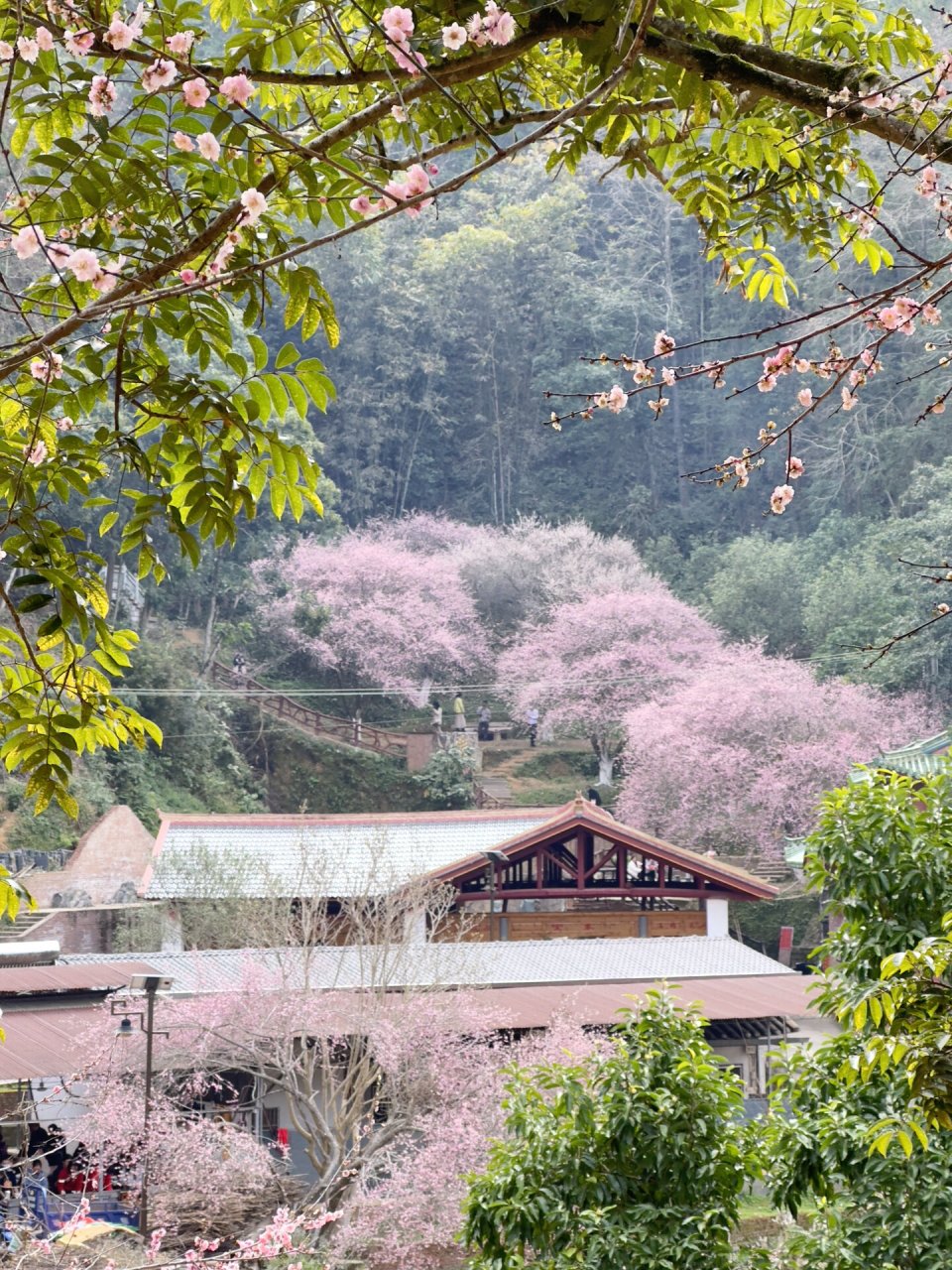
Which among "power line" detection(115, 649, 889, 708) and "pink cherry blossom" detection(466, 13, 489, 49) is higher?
"power line" detection(115, 649, 889, 708)

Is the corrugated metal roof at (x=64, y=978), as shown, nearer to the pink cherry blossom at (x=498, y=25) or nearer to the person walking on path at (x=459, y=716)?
the pink cherry blossom at (x=498, y=25)

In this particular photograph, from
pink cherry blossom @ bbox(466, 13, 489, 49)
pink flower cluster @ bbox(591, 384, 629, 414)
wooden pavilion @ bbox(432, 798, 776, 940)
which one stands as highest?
pink cherry blossom @ bbox(466, 13, 489, 49)

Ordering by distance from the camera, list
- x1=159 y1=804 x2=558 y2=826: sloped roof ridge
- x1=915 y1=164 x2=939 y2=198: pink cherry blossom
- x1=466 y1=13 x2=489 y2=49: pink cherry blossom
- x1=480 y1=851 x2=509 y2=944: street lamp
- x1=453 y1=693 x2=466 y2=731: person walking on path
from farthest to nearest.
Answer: x1=453 y1=693 x2=466 y2=731: person walking on path → x1=159 y1=804 x2=558 y2=826: sloped roof ridge → x1=480 y1=851 x2=509 y2=944: street lamp → x1=915 y1=164 x2=939 y2=198: pink cherry blossom → x1=466 y1=13 x2=489 y2=49: pink cherry blossom

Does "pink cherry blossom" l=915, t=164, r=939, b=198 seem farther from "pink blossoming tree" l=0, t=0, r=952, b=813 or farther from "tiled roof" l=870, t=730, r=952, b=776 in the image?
"tiled roof" l=870, t=730, r=952, b=776

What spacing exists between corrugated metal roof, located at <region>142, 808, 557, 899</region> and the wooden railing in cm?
850

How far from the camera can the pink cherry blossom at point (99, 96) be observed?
181 centimetres

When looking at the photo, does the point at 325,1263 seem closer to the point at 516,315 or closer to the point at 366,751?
the point at 366,751

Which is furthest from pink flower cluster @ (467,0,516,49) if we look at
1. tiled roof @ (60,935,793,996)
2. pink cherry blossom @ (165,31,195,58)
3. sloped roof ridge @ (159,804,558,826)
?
sloped roof ridge @ (159,804,558,826)

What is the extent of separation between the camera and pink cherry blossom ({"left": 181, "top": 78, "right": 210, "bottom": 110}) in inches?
66.3

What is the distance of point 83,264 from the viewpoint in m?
1.63

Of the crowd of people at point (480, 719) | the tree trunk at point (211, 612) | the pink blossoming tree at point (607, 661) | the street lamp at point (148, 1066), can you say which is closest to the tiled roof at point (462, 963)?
the street lamp at point (148, 1066)

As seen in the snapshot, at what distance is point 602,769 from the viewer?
1025 inches

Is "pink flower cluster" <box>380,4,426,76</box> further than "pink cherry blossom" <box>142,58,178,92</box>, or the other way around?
"pink cherry blossom" <box>142,58,178,92</box>

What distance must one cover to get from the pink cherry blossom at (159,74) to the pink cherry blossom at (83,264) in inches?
9.1
